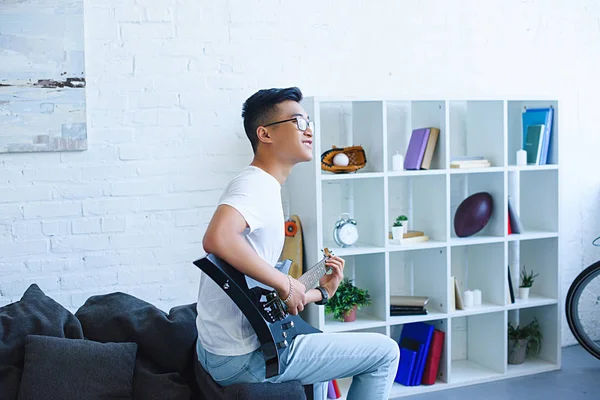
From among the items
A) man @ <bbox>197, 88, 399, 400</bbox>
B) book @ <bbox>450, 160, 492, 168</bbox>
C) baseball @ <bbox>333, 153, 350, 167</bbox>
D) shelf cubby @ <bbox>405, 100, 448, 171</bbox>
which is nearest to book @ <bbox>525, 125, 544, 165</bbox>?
book @ <bbox>450, 160, 492, 168</bbox>

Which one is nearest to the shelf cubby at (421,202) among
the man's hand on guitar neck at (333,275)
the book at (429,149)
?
the book at (429,149)

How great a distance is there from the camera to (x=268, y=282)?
2.40m

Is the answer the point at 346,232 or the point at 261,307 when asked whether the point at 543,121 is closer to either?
the point at 346,232

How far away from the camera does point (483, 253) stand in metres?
4.41

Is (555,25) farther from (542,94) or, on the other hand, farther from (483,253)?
Result: (483,253)

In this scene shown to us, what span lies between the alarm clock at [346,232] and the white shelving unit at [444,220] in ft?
0.22

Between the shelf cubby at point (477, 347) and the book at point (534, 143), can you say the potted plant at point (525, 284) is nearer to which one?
the shelf cubby at point (477, 347)

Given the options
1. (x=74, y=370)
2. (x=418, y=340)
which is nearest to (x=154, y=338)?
(x=74, y=370)

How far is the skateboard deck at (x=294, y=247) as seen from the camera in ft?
12.8

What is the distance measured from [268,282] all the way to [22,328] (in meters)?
1.09

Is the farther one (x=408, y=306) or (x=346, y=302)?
(x=408, y=306)

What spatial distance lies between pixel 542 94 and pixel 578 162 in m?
0.55

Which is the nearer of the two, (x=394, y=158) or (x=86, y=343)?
(x=86, y=343)

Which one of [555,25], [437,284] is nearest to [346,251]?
[437,284]
